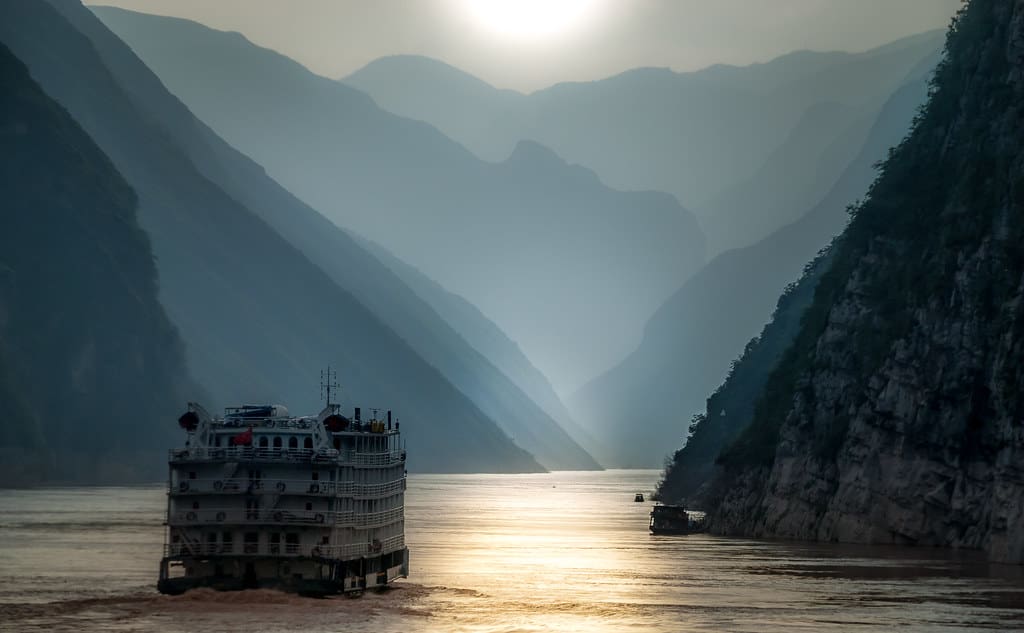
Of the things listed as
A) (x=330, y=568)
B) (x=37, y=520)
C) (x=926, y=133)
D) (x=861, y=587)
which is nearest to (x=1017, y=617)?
(x=861, y=587)

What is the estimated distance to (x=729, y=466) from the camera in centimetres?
15025

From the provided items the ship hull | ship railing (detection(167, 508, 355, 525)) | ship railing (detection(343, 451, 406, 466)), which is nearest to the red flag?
ship railing (detection(167, 508, 355, 525))

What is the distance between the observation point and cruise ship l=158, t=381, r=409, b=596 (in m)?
79.1

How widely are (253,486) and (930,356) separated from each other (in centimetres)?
5412

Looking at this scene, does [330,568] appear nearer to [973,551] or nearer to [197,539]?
[197,539]

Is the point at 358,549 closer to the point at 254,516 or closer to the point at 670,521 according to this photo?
the point at 254,516

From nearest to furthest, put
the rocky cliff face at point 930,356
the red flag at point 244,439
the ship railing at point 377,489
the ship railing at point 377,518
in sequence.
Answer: the red flag at point 244,439 → the ship railing at point 377,489 → the ship railing at point 377,518 → the rocky cliff face at point 930,356

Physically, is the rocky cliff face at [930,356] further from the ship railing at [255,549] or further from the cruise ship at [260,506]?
the ship railing at [255,549]

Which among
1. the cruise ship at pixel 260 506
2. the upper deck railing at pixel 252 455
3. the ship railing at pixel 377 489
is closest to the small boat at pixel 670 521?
the ship railing at pixel 377 489

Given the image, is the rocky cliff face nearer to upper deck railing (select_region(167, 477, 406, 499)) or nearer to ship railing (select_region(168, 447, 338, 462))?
upper deck railing (select_region(167, 477, 406, 499))

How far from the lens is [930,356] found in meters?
115

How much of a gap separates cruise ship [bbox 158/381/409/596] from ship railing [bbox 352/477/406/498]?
914 millimetres

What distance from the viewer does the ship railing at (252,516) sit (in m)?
78.9

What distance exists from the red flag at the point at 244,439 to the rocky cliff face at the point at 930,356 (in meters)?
45.3
